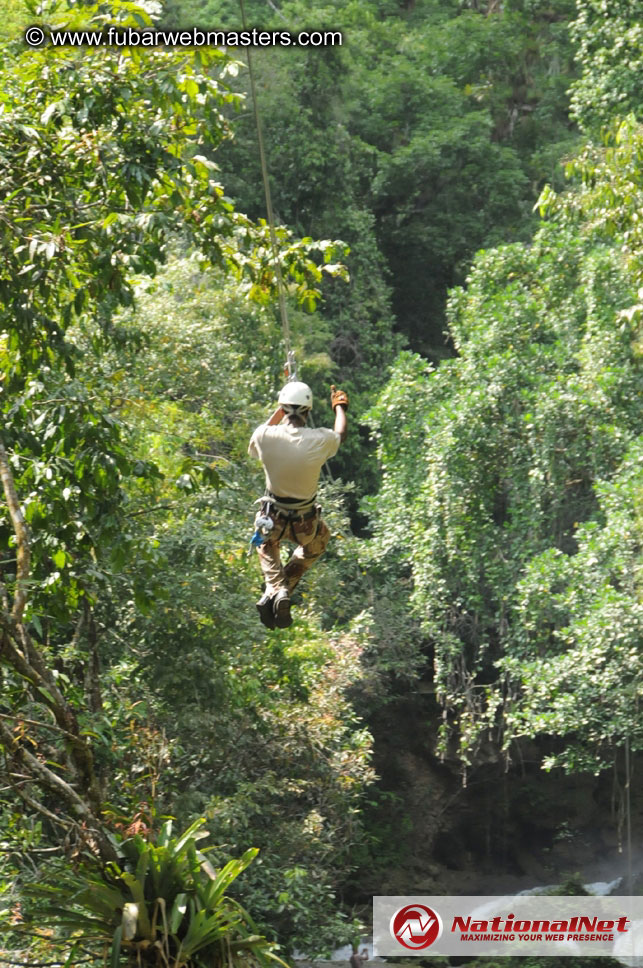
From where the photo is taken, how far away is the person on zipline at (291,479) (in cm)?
459

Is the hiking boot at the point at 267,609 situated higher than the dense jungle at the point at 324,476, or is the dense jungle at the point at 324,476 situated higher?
the dense jungle at the point at 324,476

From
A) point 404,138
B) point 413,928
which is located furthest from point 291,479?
point 404,138

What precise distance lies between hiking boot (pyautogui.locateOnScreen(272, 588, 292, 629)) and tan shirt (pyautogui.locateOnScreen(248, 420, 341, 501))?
0.46m

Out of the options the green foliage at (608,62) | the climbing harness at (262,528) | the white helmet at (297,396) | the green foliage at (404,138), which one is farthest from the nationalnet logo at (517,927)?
the white helmet at (297,396)

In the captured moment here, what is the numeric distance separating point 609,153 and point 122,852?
5.47 meters

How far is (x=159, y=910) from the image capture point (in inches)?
198

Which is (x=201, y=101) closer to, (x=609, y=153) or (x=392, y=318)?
(x=609, y=153)

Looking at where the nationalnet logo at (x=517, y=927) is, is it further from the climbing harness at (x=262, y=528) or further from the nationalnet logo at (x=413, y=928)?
the climbing harness at (x=262, y=528)

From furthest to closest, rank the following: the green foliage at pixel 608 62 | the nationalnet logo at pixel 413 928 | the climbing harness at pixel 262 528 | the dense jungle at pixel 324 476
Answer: the green foliage at pixel 608 62 → the nationalnet logo at pixel 413 928 → the dense jungle at pixel 324 476 → the climbing harness at pixel 262 528

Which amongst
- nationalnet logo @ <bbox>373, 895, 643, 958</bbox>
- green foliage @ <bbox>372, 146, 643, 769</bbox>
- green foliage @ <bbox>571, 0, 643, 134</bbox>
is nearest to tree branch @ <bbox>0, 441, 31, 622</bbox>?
green foliage @ <bbox>372, 146, 643, 769</bbox>

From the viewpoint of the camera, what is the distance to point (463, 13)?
20266 mm

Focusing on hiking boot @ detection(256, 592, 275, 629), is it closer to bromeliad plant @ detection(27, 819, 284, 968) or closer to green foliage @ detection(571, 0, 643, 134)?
bromeliad plant @ detection(27, 819, 284, 968)

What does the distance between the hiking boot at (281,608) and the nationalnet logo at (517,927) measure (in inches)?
321

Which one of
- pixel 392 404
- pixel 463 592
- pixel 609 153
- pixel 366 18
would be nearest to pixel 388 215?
pixel 366 18
